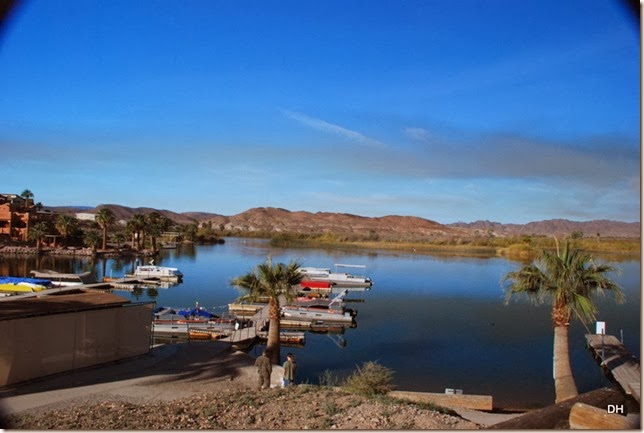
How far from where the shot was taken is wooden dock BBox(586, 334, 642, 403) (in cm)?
1044

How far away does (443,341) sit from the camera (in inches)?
712

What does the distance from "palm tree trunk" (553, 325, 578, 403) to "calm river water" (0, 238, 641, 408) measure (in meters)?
3.10

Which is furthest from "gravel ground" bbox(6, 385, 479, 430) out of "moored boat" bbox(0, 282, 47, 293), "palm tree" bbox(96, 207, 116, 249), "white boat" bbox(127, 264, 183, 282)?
"palm tree" bbox(96, 207, 116, 249)

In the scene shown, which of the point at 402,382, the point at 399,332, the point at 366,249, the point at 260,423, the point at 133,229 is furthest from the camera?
the point at 366,249

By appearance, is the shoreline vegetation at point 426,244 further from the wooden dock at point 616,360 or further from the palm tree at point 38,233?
the wooden dock at point 616,360

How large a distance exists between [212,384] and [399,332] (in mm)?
12824

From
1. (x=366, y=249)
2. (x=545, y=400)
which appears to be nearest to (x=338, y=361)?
(x=545, y=400)

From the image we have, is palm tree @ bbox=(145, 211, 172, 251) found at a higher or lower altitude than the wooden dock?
higher

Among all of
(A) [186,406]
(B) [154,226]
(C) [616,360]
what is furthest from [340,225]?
(A) [186,406]

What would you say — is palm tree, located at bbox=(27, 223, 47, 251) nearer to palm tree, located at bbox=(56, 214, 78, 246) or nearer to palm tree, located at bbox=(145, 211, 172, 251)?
palm tree, located at bbox=(56, 214, 78, 246)

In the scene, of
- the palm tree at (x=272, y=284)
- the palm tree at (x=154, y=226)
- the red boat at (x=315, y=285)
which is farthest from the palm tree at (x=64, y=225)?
the palm tree at (x=272, y=284)

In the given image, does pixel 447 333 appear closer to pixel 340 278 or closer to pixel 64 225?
pixel 340 278

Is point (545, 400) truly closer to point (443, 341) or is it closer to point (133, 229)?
point (443, 341)

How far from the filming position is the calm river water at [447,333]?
13320 millimetres
